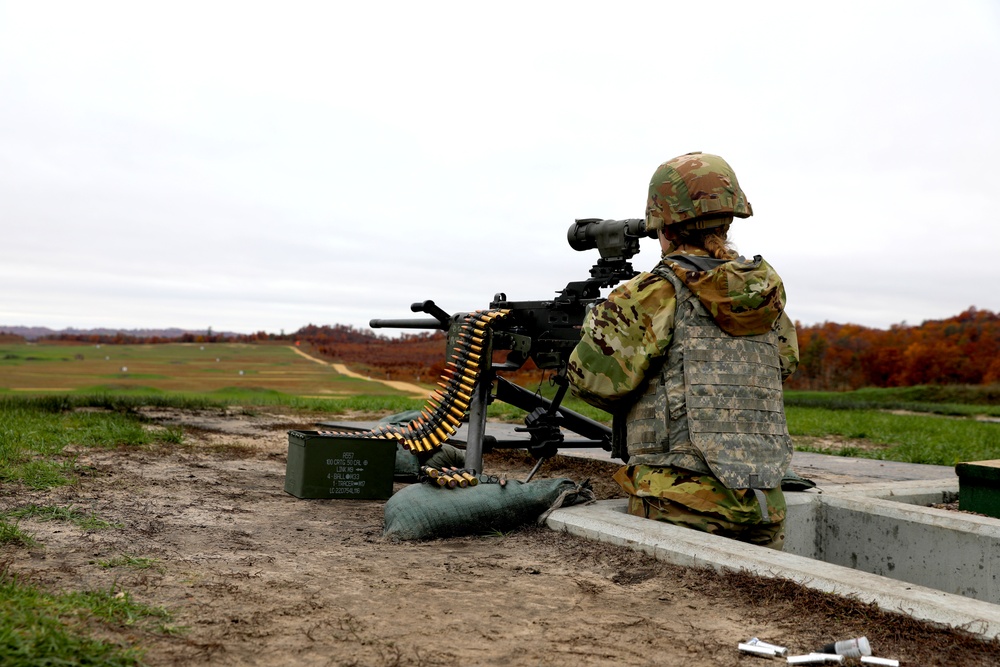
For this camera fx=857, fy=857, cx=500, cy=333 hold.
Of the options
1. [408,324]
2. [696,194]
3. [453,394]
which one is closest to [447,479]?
[453,394]

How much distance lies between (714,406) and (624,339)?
0.58 metres

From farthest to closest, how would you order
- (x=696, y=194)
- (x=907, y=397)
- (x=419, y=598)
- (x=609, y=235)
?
(x=907, y=397), (x=609, y=235), (x=696, y=194), (x=419, y=598)

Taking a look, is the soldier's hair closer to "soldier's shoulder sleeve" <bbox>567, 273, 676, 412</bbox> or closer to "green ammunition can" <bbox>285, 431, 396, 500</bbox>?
"soldier's shoulder sleeve" <bbox>567, 273, 676, 412</bbox>

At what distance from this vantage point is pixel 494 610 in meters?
3.34

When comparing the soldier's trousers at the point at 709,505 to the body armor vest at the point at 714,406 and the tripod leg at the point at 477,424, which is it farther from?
the tripod leg at the point at 477,424

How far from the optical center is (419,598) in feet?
11.4

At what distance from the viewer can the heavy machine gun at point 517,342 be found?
5.93 metres

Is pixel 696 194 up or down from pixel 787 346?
up

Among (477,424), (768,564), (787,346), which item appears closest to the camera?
(768,564)

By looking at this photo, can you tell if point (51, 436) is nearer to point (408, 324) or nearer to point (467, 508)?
point (408, 324)

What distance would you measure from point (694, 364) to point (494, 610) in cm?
172

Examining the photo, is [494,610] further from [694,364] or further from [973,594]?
[973,594]

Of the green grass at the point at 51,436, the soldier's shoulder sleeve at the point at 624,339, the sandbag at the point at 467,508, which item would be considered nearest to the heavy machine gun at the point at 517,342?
the sandbag at the point at 467,508

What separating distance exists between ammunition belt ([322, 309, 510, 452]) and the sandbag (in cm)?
139
